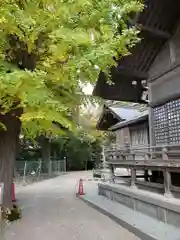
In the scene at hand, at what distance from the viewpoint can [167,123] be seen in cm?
1195

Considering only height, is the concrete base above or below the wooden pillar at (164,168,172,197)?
below

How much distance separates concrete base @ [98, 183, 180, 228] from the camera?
863 cm

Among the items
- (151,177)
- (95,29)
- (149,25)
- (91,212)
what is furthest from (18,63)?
(151,177)

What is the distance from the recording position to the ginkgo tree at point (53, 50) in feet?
24.1

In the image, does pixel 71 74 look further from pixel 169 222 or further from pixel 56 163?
pixel 56 163

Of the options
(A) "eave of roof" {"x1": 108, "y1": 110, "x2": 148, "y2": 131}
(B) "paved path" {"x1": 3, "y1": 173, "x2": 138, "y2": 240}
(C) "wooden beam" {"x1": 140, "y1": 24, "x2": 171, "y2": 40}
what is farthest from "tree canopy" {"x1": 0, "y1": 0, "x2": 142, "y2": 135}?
(A) "eave of roof" {"x1": 108, "y1": 110, "x2": 148, "y2": 131}

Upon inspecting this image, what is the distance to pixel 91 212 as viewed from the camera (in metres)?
11.8

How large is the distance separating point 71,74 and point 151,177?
7979mm

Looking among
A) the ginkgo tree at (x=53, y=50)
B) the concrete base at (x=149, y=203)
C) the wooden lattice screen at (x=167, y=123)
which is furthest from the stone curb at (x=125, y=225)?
the wooden lattice screen at (x=167, y=123)

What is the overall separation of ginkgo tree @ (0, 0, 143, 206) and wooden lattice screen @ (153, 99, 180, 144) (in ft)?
11.1

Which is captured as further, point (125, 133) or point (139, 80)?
point (125, 133)

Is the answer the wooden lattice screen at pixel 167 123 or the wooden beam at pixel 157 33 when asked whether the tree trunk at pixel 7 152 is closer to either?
the wooden lattice screen at pixel 167 123

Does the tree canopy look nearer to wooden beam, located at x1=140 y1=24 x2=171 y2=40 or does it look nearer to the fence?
wooden beam, located at x1=140 y1=24 x2=171 y2=40

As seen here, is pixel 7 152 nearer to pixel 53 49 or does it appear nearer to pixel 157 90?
pixel 53 49
